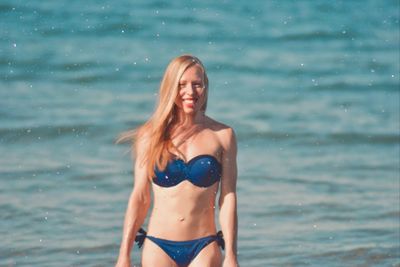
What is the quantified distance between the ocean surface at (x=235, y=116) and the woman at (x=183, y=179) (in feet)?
8.88

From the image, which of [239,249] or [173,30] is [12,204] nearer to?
[239,249]

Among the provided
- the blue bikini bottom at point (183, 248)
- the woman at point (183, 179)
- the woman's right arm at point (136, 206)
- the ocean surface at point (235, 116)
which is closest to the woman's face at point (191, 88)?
the woman at point (183, 179)

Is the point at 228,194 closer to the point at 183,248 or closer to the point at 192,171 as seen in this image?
the point at 192,171

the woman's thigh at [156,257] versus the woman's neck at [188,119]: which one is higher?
the woman's neck at [188,119]

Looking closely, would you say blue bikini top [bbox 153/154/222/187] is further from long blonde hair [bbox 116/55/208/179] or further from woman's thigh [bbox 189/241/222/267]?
woman's thigh [bbox 189/241/222/267]

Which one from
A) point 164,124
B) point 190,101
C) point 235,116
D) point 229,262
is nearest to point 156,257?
point 229,262

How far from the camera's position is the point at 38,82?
14.6 meters

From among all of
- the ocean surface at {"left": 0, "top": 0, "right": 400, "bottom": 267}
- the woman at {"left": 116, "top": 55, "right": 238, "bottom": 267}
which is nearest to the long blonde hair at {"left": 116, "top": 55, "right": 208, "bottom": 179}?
the woman at {"left": 116, "top": 55, "right": 238, "bottom": 267}

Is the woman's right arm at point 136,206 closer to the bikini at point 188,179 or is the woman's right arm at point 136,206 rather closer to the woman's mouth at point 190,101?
the bikini at point 188,179

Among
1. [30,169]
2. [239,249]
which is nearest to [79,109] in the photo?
[30,169]

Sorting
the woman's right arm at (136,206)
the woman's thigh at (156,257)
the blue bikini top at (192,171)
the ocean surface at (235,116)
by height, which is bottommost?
the ocean surface at (235,116)

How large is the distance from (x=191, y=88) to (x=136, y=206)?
60 centimetres

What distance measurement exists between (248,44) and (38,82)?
3612 millimetres

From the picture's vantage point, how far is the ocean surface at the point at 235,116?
9344 millimetres
